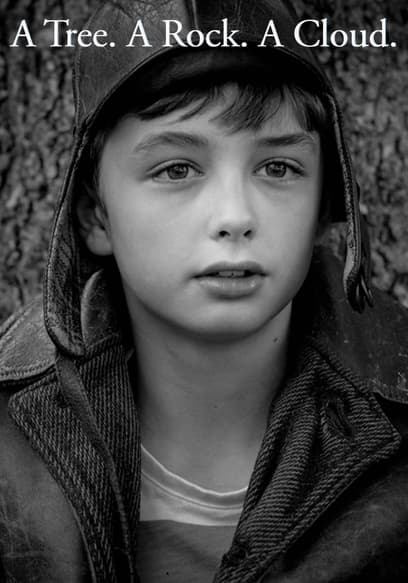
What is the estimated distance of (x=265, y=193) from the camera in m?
2.32

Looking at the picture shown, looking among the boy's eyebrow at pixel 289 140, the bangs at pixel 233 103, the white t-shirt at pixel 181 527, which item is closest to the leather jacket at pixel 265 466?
the white t-shirt at pixel 181 527

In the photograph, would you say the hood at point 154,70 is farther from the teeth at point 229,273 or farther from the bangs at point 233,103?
the teeth at point 229,273

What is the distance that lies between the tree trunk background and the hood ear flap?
0.80m

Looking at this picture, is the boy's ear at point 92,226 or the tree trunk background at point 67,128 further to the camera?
the tree trunk background at point 67,128

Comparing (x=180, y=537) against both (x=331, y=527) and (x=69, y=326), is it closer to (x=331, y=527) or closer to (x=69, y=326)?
(x=331, y=527)

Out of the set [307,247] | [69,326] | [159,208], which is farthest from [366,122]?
[69,326]

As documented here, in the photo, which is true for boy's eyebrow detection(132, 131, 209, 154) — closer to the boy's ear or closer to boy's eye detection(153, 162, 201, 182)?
boy's eye detection(153, 162, 201, 182)

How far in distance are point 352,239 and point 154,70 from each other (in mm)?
603

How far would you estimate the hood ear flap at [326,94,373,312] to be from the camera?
2328mm

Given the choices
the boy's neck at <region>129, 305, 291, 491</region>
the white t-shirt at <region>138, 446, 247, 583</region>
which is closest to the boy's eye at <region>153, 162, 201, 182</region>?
the boy's neck at <region>129, 305, 291, 491</region>

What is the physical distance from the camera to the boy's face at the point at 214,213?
226 cm

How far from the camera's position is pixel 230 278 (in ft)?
7.50

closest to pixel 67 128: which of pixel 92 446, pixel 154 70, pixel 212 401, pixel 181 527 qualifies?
pixel 154 70

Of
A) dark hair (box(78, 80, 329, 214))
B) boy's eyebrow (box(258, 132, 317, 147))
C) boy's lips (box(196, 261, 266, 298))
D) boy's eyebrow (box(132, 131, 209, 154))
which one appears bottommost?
boy's lips (box(196, 261, 266, 298))
